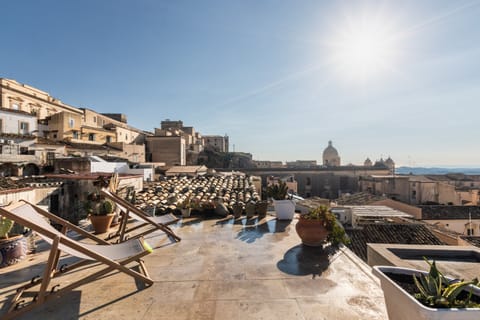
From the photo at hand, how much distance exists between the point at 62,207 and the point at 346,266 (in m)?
12.2

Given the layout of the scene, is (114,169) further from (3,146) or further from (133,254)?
(133,254)

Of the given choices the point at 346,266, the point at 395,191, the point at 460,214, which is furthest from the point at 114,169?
the point at 395,191

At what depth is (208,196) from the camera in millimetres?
10281

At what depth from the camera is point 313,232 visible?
16.1 feet

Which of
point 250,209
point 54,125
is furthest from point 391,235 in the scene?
point 54,125

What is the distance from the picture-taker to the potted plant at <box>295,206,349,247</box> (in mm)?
4898

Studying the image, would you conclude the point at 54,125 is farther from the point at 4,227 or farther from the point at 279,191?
the point at 279,191

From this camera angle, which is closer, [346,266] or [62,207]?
[346,266]

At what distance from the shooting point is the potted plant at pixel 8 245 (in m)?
4.09

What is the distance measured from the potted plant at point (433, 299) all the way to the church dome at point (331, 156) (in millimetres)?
68212

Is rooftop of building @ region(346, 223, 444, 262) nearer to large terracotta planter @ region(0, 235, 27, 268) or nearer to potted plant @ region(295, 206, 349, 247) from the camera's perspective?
potted plant @ region(295, 206, 349, 247)

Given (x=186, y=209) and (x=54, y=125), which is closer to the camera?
(x=186, y=209)

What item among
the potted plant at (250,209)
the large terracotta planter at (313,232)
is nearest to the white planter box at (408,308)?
the large terracotta planter at (313,232)

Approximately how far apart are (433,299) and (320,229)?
9.77 ft
